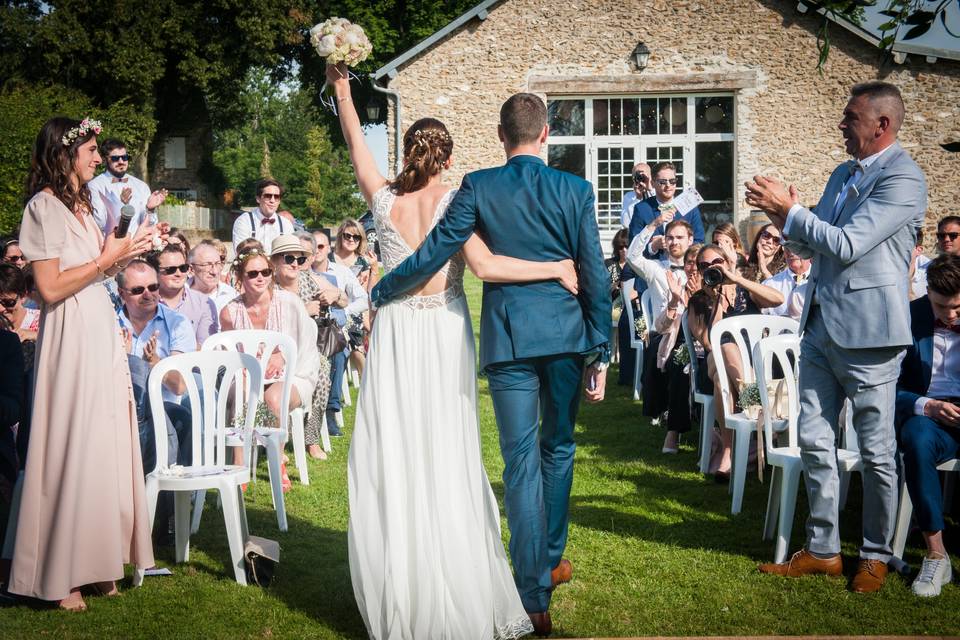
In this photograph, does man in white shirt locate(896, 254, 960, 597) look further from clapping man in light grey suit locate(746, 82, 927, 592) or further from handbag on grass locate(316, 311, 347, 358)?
handbag on grass locate(316, 311, 347, 358)

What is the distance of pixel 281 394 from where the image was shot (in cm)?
652

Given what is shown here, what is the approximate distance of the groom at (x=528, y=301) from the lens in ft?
12.8

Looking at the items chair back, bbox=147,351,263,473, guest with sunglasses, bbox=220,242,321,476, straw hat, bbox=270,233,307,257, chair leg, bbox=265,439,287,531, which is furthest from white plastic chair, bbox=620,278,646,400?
chair back, bbox=147,351,263,473

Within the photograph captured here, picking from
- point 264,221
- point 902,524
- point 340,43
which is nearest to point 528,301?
point 340,43

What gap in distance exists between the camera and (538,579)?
3.99 m

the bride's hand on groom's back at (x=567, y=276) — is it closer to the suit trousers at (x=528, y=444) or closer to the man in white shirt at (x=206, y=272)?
the suit trousers at (x=528, y=444)

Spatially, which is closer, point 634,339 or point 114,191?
point 114,191

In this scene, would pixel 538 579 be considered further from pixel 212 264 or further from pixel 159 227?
pixel 212 264

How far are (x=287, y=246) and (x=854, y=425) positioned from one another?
4633 millimetres

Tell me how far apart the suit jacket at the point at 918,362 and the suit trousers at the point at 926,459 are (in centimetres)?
15

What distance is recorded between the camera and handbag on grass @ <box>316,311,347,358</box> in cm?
813

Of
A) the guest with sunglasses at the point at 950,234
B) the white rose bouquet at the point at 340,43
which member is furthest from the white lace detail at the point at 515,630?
the guest with sunglasses at the point at 950,234

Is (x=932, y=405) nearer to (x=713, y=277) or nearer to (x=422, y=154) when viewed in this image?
(x=713, y=277)

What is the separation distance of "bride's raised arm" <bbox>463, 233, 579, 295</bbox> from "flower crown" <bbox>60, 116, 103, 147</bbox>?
1.78 m
